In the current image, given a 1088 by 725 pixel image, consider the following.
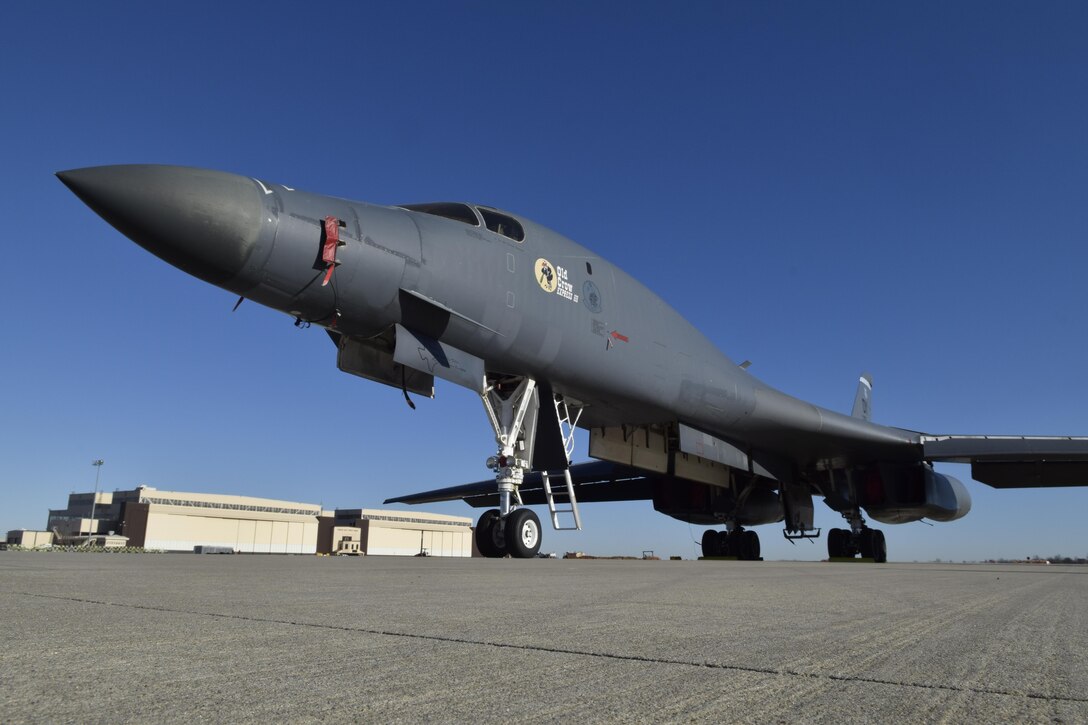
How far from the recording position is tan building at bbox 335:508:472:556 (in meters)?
47.6

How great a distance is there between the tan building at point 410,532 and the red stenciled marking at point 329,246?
34566mm

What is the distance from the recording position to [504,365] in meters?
9.99

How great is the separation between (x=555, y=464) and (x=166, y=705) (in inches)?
374

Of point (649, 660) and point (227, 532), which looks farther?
point (227, 532)

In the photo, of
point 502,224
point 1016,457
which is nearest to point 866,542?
point 1016,457

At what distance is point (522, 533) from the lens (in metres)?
8.97

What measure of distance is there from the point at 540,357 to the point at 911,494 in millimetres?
10888

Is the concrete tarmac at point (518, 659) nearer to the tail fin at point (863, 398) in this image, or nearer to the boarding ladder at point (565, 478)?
the boarding ladder at point (565, 478)

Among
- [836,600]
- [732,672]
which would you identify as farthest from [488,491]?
[732,672]

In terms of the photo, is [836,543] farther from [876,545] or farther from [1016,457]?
[1016,457]

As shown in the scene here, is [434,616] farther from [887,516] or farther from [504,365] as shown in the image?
[887,516]

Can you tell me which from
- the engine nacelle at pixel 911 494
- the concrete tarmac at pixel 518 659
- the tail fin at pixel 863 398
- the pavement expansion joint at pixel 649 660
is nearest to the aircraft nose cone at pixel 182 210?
the concrete tarmac at pixel 518 659

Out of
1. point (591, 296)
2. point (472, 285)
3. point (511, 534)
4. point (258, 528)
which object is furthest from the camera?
point (258, 528)

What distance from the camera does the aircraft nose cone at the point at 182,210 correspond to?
6.53 metres
